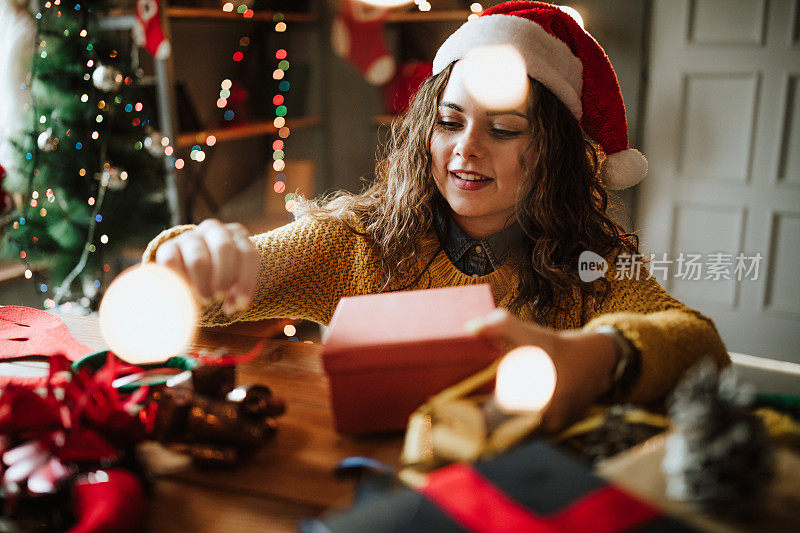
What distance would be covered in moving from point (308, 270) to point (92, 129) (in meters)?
1.60

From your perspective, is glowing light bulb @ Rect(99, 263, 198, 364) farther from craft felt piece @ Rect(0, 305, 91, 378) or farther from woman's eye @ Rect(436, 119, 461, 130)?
woman's eye @ Rect(436, 119, 461, 130)

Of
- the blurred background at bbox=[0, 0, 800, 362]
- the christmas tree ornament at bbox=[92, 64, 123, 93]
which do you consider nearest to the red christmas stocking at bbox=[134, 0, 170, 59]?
the blurred background at bbox=[0, 0, 800, 362]

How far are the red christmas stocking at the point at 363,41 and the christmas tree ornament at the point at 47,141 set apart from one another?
1.88 metres

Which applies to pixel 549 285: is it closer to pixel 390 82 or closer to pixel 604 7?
pixel 604 7

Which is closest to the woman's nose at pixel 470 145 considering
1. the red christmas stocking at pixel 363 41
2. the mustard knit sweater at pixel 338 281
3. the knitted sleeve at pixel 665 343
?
the mustard knit sweater at pixel 338 281

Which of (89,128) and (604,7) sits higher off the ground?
(604,7)

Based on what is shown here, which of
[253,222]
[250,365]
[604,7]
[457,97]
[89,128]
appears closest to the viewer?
[250,365]

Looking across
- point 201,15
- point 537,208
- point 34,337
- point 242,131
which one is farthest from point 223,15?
point 34,337

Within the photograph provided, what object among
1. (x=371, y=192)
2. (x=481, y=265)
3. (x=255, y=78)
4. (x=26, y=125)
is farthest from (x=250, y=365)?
(x=255, y=78)

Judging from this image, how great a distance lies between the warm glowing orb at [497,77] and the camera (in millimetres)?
1021

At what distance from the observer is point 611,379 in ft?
2.08

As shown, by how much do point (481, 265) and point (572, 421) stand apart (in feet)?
1.89

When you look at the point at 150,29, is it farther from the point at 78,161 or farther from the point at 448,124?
the point at 448,124

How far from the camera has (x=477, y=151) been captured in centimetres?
102
